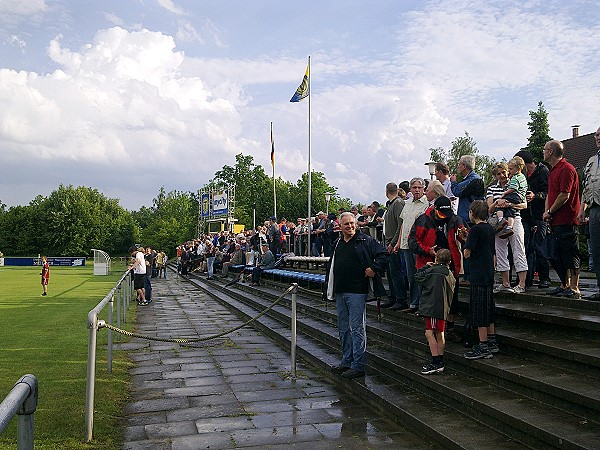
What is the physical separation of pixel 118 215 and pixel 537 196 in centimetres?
9889

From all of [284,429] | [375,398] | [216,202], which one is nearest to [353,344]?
[375,398]

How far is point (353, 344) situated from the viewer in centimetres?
691

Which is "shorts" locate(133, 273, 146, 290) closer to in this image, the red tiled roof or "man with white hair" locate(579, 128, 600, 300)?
"man with white hair" locate(579, 128, 600, 300)

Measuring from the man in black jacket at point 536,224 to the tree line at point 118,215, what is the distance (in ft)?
239

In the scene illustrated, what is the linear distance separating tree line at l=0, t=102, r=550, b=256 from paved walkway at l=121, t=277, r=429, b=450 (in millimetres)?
71085

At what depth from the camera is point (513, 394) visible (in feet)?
16.7

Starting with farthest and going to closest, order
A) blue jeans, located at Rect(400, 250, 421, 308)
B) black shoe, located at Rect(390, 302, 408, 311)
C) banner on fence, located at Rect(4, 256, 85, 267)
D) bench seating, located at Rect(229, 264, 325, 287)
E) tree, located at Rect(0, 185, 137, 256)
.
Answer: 1. tree, located at Rect(0, 185, 137, 256)
2. banner on fence, located at Rect(4, 256, 85, 267)
3. bench seating, located at Rect(229, 264, 325, 287)
4. black shoe, located at Rect(390, 302, 408, 311)
5. blue jeans, located at Rect(400, 250, 421, 308)

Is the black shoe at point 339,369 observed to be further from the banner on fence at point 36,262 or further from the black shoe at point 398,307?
the banner on fence at point 36,262

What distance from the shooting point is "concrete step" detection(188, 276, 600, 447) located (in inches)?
166

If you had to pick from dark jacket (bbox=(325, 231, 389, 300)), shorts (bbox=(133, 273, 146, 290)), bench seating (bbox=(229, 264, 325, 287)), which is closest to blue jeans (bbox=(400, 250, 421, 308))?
dark jacket (bbox=(325, 231, 389, 300))

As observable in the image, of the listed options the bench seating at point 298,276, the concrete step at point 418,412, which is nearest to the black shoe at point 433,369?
the concrete step at point 418,412

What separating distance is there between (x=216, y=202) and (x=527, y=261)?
5607 cm

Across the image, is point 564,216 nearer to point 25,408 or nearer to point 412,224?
point 412,224

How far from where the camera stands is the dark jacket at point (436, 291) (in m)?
6.04
